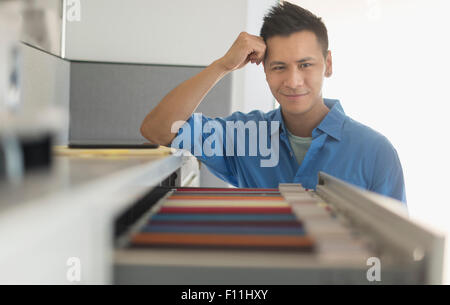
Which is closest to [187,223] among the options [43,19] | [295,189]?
[295,189]

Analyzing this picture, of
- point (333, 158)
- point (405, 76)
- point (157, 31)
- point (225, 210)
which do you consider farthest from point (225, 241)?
point (405, 76)

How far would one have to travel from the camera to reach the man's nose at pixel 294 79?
134 cm

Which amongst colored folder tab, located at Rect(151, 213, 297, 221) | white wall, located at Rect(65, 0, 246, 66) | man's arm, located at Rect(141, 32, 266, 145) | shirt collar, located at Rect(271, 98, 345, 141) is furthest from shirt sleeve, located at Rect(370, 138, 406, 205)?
white wall, located at Rect(65, 0, 246, 66)

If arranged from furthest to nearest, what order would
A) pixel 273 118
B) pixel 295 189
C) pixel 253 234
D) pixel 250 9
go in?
pixel 250 9, pixel 273 118, pixel 295 189, pixel 253 234

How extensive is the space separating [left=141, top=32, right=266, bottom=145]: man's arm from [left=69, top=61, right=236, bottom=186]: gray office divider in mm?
1351

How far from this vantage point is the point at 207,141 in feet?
4.61

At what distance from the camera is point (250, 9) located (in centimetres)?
284

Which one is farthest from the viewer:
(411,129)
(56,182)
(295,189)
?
(411,129)

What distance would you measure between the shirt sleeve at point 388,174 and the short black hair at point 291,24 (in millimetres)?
413

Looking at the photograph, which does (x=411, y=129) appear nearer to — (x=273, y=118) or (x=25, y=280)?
(x=273, y=118)

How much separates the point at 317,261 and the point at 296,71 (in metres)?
1.04

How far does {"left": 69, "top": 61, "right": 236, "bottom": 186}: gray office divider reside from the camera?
8.80 ft

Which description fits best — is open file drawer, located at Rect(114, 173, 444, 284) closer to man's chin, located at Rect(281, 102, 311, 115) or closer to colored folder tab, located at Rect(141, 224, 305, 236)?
colored folder tab, located at Rect(141, 224, 305, 236)

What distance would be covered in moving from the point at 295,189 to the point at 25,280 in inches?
25.2
